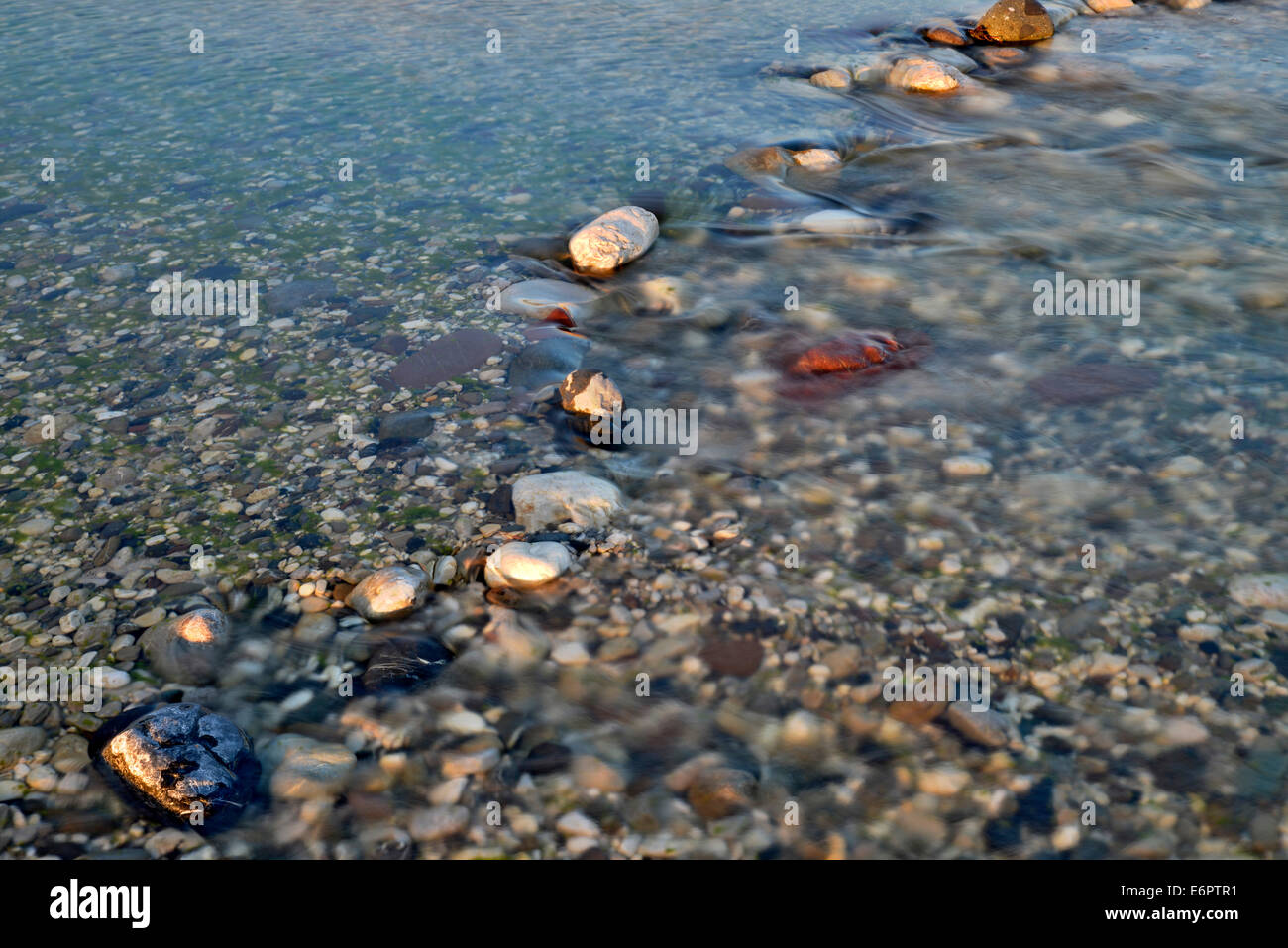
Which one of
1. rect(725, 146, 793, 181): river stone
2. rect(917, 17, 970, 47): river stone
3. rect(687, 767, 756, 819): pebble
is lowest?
rect(687, 767, 756, 819): pebble

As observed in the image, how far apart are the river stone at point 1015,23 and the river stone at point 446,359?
644 cm

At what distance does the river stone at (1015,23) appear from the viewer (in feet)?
27.9

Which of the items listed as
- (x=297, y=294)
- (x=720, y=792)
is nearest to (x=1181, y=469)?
(x=720, y=792)

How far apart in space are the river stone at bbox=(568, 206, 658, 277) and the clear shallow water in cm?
26

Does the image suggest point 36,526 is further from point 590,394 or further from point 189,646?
point 590,394

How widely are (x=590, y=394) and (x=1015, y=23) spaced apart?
674 centimetres

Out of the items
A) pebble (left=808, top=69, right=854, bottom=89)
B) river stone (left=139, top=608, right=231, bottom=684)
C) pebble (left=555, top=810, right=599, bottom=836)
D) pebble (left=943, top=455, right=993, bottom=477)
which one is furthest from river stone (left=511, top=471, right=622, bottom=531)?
pebble (left=808, top=69, right=854, bottom=89)

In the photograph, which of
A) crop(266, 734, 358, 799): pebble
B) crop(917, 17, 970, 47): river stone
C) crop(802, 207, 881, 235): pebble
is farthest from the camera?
crop(917, 17, 970, 47): river stone

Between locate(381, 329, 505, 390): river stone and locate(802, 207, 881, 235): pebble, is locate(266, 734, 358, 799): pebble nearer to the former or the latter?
locate(381, 329, 505, 390): river stone

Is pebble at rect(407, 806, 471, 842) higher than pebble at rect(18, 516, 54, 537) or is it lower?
lower

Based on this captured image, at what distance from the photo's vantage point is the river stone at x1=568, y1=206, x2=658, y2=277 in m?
5.18
